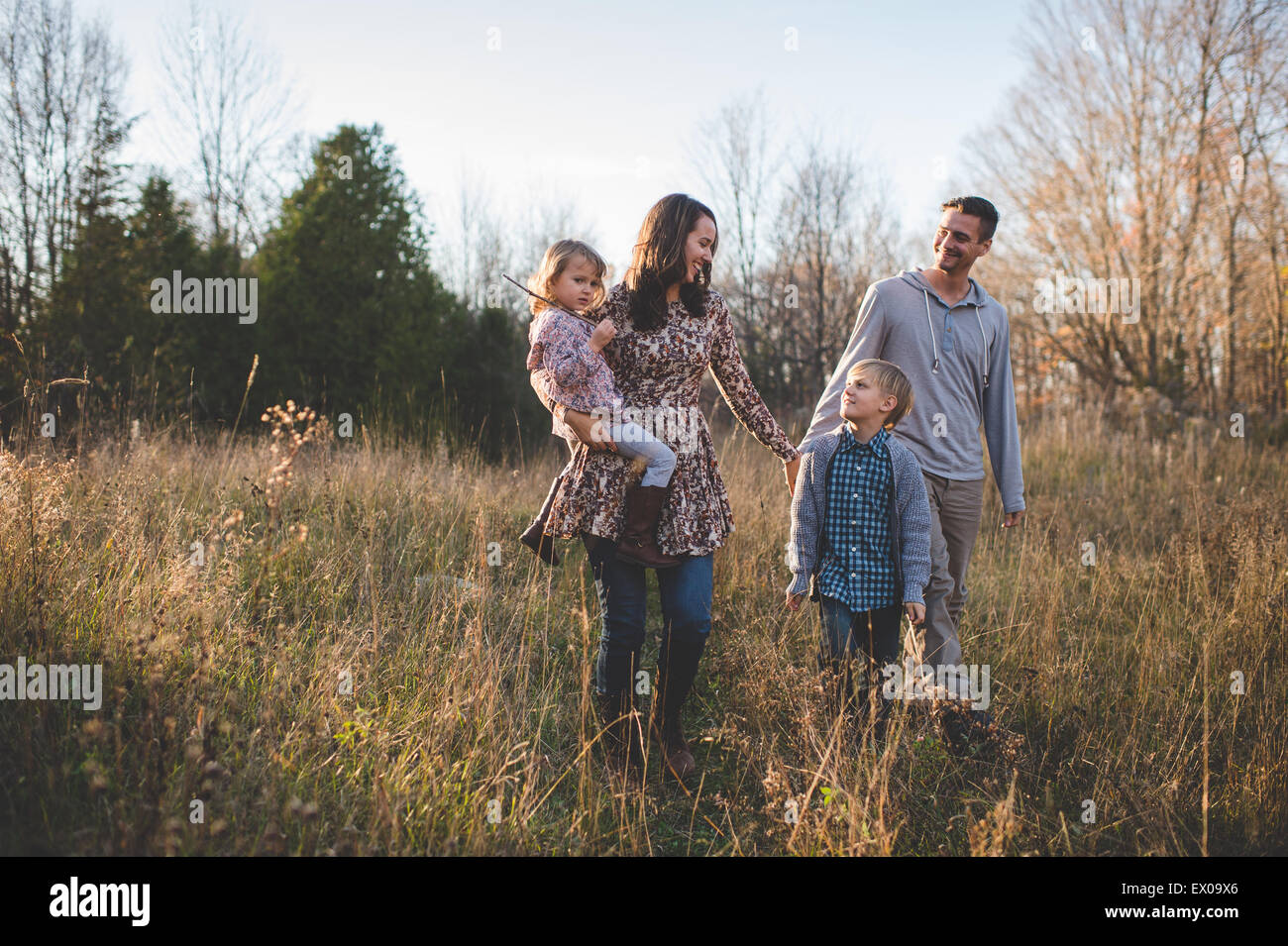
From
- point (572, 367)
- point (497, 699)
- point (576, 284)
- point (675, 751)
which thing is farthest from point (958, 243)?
point (497, 699)

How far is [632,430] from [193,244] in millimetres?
10961

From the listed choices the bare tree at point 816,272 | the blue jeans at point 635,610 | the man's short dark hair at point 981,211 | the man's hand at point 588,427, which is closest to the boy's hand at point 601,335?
the man's hand at point 588,427

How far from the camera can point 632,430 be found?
8.38ft

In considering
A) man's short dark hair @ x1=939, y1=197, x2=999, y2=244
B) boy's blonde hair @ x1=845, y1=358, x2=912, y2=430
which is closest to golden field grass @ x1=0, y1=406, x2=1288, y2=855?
boy's blonde hair @ x1=845, y1=358, x2=912, y2=430

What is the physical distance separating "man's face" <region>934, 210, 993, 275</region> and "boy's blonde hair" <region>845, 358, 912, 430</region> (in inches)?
25.0

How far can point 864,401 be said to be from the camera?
2.78 m

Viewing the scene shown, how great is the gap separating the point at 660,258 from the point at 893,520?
1.25 metres

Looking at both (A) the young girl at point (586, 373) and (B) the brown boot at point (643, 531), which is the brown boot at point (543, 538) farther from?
(B) the brown boot at point (643, 531)

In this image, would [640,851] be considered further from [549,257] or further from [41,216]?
[41,216]

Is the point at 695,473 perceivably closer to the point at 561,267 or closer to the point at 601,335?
the point at 601,335

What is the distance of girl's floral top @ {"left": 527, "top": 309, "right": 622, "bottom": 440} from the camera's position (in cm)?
251

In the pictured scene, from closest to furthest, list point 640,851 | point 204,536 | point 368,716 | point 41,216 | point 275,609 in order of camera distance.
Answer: point 640,851, point 368,716, point 275,609, point 204,536, point 41,216

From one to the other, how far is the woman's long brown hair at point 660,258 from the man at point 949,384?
31.9 inches
